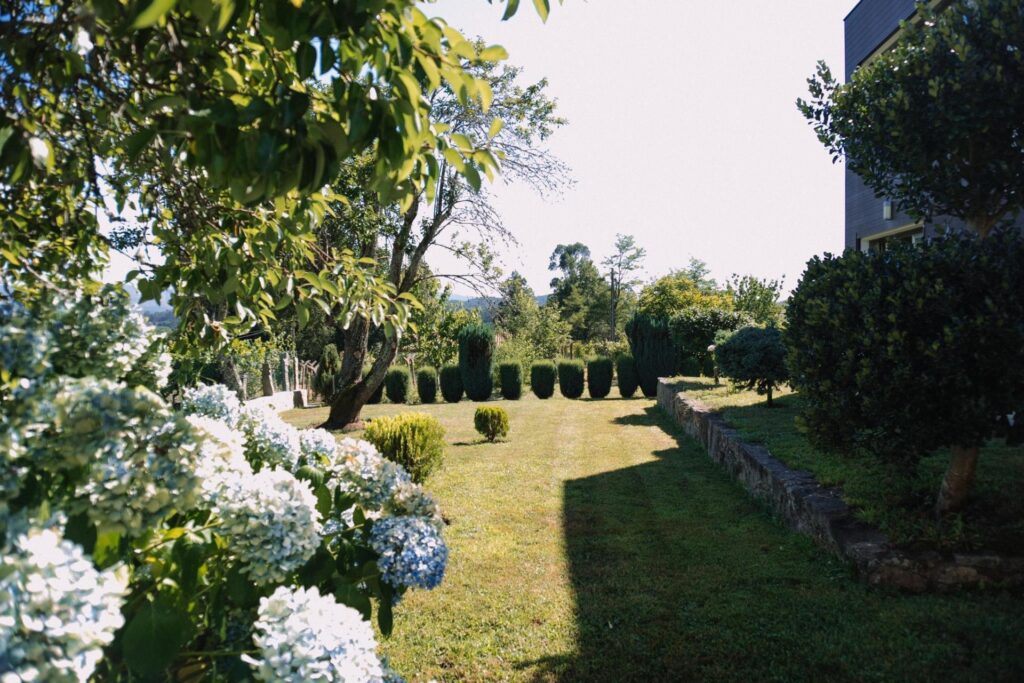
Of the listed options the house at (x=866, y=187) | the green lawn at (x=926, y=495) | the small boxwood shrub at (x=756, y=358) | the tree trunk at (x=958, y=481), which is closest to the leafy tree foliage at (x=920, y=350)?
the tree trunk at (x=958, y=481)

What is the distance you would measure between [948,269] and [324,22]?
4600 millimetres

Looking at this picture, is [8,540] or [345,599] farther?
[345,599]

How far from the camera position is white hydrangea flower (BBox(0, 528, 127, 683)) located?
978 millimetres

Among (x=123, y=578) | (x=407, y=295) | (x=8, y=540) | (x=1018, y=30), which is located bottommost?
(x=123, y=578)

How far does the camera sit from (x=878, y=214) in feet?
38.8

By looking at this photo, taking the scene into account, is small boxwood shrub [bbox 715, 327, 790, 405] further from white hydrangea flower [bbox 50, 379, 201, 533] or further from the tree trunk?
white hydrangea flower [bbox 50, 379, 201, 533]

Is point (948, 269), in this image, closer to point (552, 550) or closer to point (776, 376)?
point (552, 550)

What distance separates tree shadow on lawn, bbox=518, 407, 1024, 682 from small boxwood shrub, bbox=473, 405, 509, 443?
17.7 feet

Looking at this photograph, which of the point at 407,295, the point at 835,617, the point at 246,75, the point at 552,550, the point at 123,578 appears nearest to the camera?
the point at 123,578

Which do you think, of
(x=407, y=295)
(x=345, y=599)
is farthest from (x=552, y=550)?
(x=345, y=599)

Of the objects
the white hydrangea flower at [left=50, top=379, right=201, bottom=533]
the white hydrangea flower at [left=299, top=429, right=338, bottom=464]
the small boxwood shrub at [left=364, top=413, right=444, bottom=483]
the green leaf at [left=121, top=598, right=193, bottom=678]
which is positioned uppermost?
the white hydrangea flower at [left=50, top=379, right=201, bottom=533]

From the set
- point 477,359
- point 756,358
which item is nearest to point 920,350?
point 756,358

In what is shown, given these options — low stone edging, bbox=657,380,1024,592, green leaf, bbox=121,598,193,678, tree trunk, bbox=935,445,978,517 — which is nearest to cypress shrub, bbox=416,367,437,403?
low stone edging, bbox=657,380,1024,592

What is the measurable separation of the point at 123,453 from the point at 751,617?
4044 millimetres
